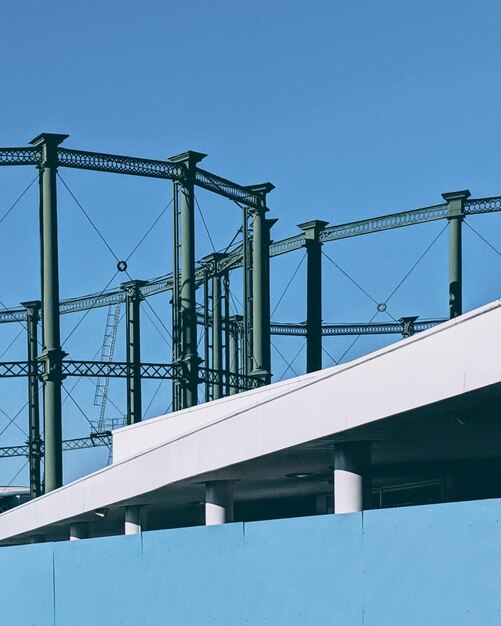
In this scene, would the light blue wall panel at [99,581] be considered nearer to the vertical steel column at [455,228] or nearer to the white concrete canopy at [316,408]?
the white concrete canopy at [316,408]

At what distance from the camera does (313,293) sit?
50500 mm

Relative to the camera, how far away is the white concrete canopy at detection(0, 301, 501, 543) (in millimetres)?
12859

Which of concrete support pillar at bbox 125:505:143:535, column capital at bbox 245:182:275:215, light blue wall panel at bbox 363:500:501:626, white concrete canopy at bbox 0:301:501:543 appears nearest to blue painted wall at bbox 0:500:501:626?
light blue wall panel at bbox 363:500:501:626

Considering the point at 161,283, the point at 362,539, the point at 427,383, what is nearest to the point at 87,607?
the point at 362,539

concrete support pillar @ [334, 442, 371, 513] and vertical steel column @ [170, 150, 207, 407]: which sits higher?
vertical steel column @ [170, 150, 207, 407]

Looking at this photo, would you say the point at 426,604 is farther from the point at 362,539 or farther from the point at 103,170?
the point at 103,170

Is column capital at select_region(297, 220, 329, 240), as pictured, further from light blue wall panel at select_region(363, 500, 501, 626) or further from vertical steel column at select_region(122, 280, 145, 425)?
light blue wall panel at select_region(363, 500, 501, 626)

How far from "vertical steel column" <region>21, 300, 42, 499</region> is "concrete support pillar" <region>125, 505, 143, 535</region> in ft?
122

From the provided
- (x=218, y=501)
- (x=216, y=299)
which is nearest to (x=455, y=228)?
(x=216, y=299)

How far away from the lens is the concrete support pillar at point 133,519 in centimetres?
2469

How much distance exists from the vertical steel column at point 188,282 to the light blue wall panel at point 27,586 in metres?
15.4

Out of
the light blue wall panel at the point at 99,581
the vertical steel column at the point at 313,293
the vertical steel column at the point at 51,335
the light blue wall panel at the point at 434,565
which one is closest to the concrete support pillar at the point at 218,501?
the light blue wall panel at the point at 99,581

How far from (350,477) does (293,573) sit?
1893mm

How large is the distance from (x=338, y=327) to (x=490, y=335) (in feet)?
199
